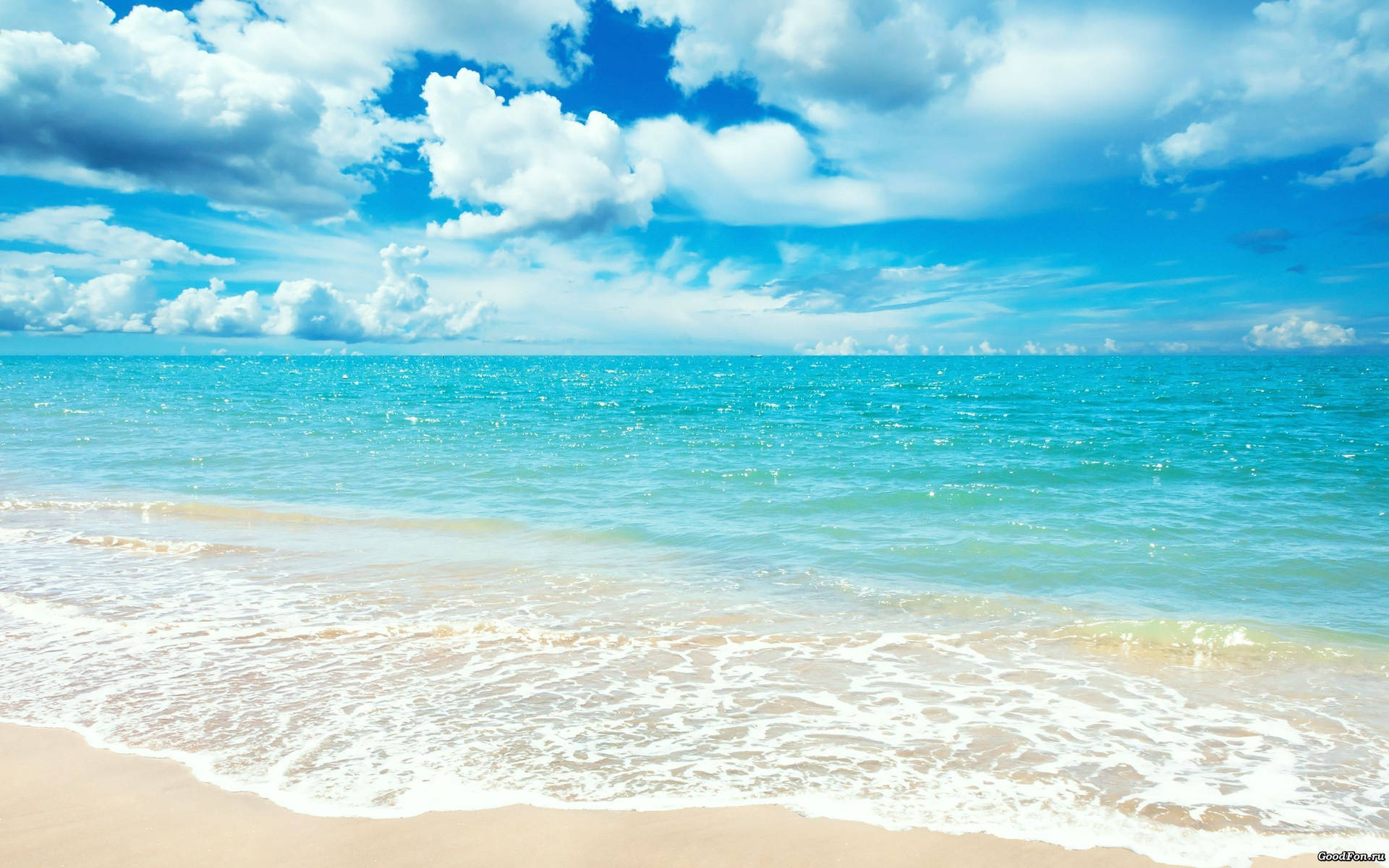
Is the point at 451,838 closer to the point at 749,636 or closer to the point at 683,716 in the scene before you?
the point at 683,716

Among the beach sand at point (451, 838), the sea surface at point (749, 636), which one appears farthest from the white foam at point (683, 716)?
the beach sand at point (451, 838)

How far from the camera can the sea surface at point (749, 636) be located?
5.01 metres

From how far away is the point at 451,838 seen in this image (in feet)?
14.3

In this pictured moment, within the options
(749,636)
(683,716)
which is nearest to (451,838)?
(683,716)

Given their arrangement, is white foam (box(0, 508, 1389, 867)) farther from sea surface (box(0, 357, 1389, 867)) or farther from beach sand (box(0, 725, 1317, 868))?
beach sand (box(0, 725, 1317, 868))

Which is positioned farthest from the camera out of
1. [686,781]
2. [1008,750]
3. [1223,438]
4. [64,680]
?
[1223,438]

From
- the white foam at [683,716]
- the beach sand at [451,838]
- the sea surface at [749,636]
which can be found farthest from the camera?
the sea surface at [749,636]

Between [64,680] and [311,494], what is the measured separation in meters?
11.0

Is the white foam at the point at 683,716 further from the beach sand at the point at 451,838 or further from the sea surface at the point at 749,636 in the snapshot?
the beach sand at the point at 451,838

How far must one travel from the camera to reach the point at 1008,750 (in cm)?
549

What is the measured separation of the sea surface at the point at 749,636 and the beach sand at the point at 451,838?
16 centimetres

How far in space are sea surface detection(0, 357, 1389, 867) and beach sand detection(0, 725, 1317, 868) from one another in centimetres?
16

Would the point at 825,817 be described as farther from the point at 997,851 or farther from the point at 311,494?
the point at 311,494

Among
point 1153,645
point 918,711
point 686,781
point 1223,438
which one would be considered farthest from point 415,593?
point 1223,438
